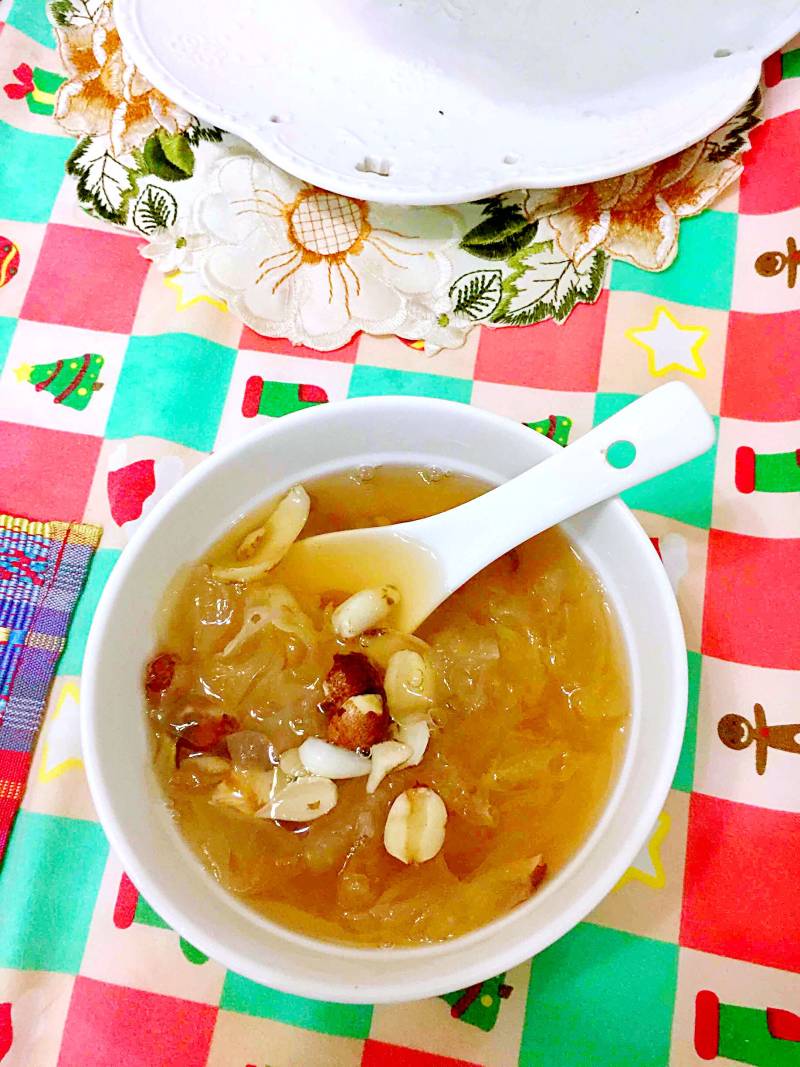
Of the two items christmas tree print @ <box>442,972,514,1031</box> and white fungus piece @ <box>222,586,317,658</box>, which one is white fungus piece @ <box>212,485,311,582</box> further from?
christmas tree print @ <box>442,972,514,1031</box>

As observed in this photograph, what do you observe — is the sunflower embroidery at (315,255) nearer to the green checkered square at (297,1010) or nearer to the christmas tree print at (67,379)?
the christmas tree print at (67,379)

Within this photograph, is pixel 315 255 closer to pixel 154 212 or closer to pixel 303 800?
pixel 154 212

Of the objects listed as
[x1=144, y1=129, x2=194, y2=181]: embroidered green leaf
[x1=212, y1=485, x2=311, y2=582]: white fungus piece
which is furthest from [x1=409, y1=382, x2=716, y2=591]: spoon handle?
[x1=144, y1=129, x2=194, y2=181]: embroidered green leaf

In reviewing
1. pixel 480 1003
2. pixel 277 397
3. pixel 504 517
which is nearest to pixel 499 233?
pixel 277 397

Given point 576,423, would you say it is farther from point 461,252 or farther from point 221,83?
point 221,83

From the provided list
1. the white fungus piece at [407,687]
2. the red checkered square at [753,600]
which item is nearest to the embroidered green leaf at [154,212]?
the white fungus piece at [407,687]
